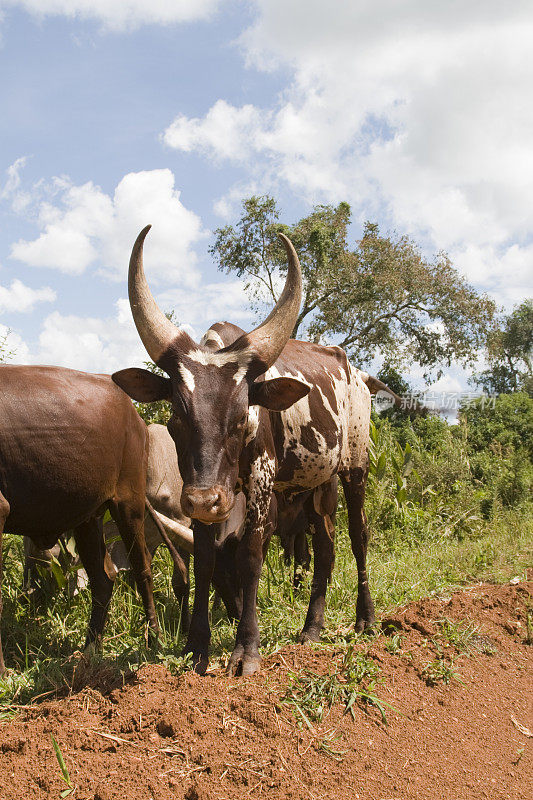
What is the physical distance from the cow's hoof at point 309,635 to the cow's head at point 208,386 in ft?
5.40

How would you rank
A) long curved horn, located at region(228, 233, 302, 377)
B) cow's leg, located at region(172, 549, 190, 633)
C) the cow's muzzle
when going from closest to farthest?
the cow's muzzle
long curved horn, located at region(228, 233, 302, 377)
cow's leg, located at region(172, 549, 190, 633)

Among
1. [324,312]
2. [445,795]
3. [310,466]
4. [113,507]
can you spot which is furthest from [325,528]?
[324,312]

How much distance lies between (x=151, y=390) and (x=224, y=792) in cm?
201

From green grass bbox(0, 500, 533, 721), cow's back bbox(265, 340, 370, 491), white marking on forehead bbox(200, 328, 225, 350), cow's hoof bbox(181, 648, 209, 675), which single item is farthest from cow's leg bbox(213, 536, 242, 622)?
white marking on forehead bbox(200, 328, 225, 350)

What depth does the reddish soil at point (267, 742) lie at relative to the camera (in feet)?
9.67

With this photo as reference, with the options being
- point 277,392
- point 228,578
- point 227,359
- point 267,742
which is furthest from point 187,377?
point 228,578

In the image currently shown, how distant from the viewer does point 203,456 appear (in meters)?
3.45

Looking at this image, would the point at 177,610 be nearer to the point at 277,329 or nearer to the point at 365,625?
the point at 365,625

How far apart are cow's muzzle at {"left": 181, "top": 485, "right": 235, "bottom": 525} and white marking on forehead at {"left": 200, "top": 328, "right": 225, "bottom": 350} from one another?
44.3 inches

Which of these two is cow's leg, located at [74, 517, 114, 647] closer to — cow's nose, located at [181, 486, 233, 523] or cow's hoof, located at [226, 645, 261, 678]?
cow's hoof, located at [226, 645, 261, 678]

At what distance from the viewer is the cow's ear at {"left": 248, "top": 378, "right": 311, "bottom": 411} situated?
3.88m

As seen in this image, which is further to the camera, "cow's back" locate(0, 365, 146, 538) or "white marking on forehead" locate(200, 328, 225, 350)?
"cow's back" locate(0, 365, 146, 538)

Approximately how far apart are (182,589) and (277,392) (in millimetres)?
2487

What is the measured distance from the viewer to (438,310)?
2484 centimetres
